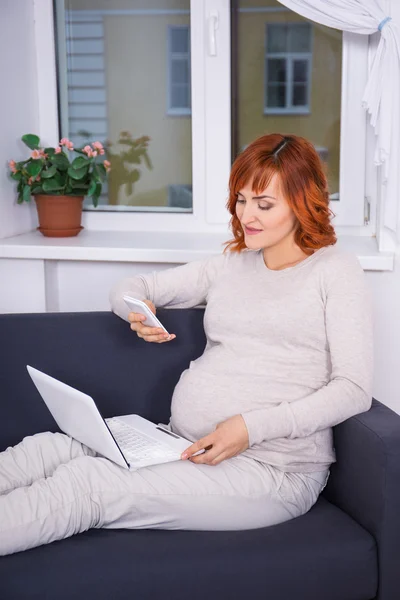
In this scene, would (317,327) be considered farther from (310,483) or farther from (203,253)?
(203,253)

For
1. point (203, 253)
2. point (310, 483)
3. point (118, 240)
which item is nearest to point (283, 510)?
point (310, 483)

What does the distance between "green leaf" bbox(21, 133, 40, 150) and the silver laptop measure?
4.13 feet

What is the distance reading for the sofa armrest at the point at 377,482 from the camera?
1640mm

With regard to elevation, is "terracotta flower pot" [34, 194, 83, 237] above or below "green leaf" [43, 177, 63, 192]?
below

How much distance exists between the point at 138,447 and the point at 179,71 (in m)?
1.64

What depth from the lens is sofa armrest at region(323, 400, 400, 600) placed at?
1.64 metres

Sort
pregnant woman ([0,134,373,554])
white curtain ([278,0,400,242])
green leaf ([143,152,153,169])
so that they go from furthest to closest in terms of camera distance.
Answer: green leaf ([143,152,153,169]) → white curtain ([278,0,400,242]) → pregnant woman ([0,134,373,554])

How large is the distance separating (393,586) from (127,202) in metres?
1.87

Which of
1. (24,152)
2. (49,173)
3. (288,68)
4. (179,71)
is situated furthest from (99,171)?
(288,68)

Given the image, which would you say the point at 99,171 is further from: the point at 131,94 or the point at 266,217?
the point at 266,217

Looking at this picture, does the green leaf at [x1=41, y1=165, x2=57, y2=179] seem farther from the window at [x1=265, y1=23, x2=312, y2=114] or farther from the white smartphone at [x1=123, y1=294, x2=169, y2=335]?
the white smartphone at [x1=123, y1=294, x2=169, y2=335]

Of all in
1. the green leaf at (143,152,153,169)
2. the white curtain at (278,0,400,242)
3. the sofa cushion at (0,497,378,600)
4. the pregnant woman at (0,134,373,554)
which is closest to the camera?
the sofa cushion at (0,497,378,600)

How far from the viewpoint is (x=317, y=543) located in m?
Result: 1.66

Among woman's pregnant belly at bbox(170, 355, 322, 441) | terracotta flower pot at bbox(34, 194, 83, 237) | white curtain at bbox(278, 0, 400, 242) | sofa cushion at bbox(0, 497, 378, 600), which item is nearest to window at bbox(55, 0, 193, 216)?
terracotta flower pot at bbox(34, 194, 83, 237)
